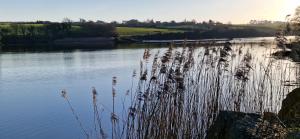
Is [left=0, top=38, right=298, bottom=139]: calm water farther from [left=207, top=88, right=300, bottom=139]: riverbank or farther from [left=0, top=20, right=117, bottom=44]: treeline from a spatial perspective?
[left=0, top=20, right=117, bottom=44]: treeline

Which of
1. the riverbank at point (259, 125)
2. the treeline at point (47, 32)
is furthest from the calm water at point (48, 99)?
the treeline at point (47, 32)

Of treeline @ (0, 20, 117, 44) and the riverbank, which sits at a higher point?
the riverbank

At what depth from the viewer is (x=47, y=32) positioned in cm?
9475

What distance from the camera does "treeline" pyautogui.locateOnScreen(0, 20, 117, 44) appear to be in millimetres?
90125

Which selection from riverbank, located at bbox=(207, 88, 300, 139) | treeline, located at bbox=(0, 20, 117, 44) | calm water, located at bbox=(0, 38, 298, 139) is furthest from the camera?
treeline, located at bbox=(0, 20, 117, 44)

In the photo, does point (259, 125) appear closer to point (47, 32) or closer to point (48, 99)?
point (48, 99)

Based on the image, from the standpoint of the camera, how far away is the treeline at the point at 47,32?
296 feet

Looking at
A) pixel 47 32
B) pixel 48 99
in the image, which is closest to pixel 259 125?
pixel 48 99

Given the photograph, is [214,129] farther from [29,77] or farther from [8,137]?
[29,77]

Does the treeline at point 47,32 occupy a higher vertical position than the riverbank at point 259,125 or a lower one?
lower

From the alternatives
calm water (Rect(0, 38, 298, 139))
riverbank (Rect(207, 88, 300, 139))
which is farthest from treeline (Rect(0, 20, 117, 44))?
riverbank (Rect(207, 88, 300, 139))

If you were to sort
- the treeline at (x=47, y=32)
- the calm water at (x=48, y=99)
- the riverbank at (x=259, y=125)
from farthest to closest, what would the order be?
the treeline at (x=47, y=32) → the calm water at (x=48, y=99) → the riverbank at (x=259, y=125)

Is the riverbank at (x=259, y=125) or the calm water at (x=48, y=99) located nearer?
the riverbank at (x=259, y=125)

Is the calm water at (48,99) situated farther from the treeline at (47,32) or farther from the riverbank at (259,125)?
the treeline at (47,32)
